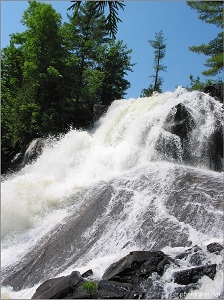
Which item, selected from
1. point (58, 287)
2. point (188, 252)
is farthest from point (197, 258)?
point (58, 287)

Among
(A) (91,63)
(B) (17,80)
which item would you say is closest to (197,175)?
(B) (17,80)

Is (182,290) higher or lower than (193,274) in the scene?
lower

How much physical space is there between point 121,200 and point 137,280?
349 cm

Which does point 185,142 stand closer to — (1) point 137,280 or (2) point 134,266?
(2) point 134,266

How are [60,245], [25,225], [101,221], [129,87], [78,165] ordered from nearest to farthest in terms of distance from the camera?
1. [60,245]
2. [101,221]
3. [25,225]
4. [78,165]
5. [129,87]

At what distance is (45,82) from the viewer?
23.0m

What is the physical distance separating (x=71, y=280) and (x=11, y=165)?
1432 cm

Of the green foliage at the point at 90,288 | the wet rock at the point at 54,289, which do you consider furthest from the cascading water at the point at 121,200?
the green foliage at the point at 90,288

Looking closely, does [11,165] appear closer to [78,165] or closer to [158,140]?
[78,165]

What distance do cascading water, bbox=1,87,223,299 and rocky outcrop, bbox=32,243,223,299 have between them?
0.77 ft

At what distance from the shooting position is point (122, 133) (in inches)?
671

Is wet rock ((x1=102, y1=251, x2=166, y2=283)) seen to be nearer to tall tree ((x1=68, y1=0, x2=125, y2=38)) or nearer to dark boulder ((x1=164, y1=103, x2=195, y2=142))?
tall tree ((x1=68, y1=0, x2=125, y2=38))

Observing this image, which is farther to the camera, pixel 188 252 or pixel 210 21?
pixel 210 21

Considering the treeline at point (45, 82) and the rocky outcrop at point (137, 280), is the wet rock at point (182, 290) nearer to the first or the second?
the rocky outcrop at point (137, 280)
